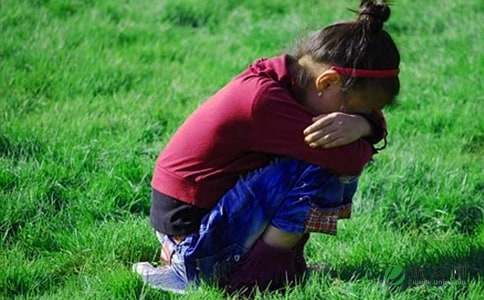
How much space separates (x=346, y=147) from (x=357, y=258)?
65 centimetres

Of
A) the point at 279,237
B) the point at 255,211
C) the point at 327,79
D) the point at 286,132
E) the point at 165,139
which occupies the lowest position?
the point at 165,139

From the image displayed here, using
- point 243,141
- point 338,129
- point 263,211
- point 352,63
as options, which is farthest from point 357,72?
point 263,211

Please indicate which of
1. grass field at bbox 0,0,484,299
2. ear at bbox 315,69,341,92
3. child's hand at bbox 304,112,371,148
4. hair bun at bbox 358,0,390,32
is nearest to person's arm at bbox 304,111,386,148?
child's hand at bbox 304,112,371,148

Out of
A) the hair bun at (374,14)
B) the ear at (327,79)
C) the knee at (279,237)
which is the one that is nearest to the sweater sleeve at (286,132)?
the ear at (327,79)

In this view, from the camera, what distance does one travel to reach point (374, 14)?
364cm

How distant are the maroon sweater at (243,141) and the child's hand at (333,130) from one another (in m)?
0.03

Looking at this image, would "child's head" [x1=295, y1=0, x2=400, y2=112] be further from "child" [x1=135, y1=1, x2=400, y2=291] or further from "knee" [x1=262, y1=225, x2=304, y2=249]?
"knee" [x1=262, y1=225, x2=304, y2=249]

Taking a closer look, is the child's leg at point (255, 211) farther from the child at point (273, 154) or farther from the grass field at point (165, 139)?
the grass field at point (165, 139)

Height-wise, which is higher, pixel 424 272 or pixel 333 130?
pixel 333 130

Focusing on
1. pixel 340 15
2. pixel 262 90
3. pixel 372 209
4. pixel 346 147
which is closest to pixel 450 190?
pixel 372 209

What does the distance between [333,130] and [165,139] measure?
1996mm

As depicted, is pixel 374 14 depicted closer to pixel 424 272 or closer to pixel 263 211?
pixel 263 211

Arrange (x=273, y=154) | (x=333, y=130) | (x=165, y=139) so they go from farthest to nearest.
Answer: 1. (x=165, y=139)
2. (x=273, y=154)
3. (x=333, y=130)

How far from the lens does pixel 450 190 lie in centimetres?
473
